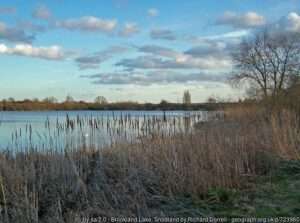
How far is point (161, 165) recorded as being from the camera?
597 cm

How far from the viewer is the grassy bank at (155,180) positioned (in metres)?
4.63

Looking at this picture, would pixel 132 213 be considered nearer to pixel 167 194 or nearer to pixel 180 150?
pixel 167 194

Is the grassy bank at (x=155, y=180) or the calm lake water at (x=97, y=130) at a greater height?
the calm lake water at (x=97, y=130)

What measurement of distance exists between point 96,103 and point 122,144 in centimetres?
671

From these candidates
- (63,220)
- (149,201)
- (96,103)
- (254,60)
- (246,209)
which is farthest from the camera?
(254,60)

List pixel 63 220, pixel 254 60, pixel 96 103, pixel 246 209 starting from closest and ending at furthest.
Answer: pixel 63 220 → pixel 246 209 → pixel 96 103 → pixel 254 60

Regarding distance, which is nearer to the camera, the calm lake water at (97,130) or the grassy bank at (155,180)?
the grassy bank at (155,180)

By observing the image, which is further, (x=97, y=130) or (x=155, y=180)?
(x=97, y=130)

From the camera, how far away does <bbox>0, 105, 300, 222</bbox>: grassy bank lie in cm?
463

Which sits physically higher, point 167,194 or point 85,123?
point 85,123

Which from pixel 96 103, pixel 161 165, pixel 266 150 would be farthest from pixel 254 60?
pixel 161 165

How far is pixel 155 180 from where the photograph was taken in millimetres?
5680

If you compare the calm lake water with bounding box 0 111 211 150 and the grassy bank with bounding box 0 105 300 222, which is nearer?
the grassy bank with bounding box 0 105 300 222

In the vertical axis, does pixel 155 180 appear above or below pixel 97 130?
below
